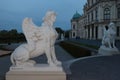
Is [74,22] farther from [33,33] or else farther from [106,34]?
[33,33]

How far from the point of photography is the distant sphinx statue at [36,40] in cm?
705

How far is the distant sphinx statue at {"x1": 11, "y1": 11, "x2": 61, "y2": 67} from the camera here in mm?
7047

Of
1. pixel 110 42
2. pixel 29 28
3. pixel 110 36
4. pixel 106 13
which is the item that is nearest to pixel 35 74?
pixel 29 28

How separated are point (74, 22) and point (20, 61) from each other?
13104 centimetres

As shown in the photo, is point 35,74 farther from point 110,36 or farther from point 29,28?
point 110,36

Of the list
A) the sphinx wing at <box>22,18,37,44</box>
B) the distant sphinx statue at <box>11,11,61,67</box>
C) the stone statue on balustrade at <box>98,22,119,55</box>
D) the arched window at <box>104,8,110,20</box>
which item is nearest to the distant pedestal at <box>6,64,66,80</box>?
the distant sphinx statue at <box>11,11,61,67</box>

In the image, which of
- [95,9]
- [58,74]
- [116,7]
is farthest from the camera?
[95,9]

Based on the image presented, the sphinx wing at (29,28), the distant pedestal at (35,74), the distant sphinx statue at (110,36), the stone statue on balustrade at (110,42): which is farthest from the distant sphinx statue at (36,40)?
the distant sphinx statue at (110,36)

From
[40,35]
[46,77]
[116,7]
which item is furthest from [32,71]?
[116,7]

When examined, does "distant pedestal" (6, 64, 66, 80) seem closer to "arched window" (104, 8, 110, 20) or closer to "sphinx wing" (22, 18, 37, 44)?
"sphinx wing" (22, 18, 37, 44)

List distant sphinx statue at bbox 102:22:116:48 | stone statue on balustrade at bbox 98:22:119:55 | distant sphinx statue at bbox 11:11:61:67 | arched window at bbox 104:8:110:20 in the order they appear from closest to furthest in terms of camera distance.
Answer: distant sphinx statue at bbox 11:11:61:67 < stone statue on balustrade at bbox 98:22:119:55 < distant sphinx statue at bbox 102:22:116:48 < arched window at bbox 104:8:110:20

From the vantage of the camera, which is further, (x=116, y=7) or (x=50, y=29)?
(x=116, y=7)

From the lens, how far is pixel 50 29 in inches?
279

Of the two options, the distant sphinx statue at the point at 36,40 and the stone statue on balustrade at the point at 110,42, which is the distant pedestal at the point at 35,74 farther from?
the stone statue on balustrade at the point at 110,42
